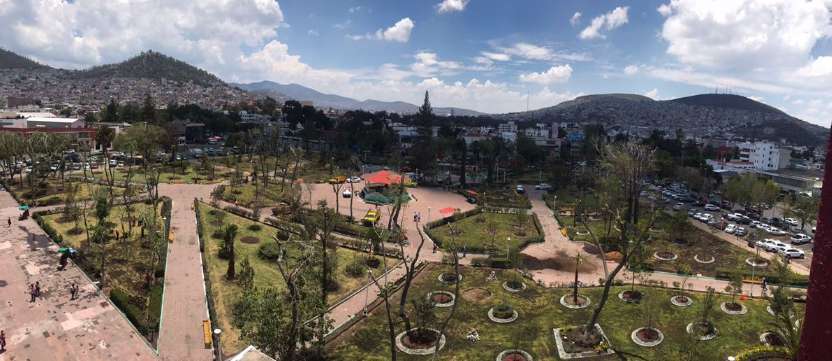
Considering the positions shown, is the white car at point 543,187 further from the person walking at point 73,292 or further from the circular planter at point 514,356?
the person walking at point 73,292

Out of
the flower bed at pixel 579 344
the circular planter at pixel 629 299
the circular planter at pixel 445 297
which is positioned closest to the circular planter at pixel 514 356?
the flower bed at pixel 579 344

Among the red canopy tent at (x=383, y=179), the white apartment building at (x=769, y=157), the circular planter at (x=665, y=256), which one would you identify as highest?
the white apartment building at (x=769, y=157)

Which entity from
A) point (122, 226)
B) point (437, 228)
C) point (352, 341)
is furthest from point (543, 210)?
point (122, 226)

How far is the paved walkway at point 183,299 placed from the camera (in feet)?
73.7

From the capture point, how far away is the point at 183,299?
27391 millimetres

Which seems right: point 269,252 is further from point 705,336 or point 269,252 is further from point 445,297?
point 705,336

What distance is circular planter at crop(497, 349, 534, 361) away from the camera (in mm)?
22484

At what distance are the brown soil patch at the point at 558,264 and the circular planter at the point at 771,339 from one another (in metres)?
12.6

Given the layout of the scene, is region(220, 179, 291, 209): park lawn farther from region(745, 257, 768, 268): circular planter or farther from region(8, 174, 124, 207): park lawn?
region(745, 257, 768, 268): circular planter

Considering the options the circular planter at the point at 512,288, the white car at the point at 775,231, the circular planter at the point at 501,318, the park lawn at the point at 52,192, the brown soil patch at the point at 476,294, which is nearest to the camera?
the circular planter at the point at 501,318

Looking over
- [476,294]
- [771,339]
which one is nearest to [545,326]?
[476,294]

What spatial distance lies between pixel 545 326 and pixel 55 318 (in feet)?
84.9

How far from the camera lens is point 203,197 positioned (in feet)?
170

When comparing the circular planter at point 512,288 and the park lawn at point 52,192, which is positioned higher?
the park lawn at point 52,192
